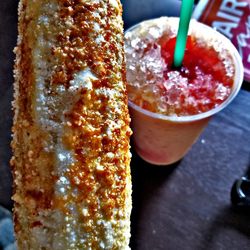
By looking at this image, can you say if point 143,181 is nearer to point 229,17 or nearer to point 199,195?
point 199,195

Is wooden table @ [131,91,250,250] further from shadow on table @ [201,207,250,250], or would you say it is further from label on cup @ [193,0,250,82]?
label on cup @ [193,0,250,82]

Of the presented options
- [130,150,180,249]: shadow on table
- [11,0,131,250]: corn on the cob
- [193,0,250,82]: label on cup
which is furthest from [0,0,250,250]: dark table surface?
[11,0,131,250]: corn on the cob

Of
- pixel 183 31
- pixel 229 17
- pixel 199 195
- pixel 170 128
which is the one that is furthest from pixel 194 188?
pixel 229 17

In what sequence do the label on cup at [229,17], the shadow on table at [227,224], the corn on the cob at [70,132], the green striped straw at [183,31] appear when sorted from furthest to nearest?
the label on cup at [229,17], the shadow on table at [227,224], the green striped straw at [183,31], the corn on the cob at [70,132]

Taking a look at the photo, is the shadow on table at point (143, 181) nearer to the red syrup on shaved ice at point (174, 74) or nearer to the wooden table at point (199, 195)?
the wooden table at point (199, 195)

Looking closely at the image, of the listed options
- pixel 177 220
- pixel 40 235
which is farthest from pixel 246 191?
pixel 40 235

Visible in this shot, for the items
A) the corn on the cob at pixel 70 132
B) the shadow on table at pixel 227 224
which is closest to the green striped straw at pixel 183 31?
the corn on the cob at pixel 70 132
